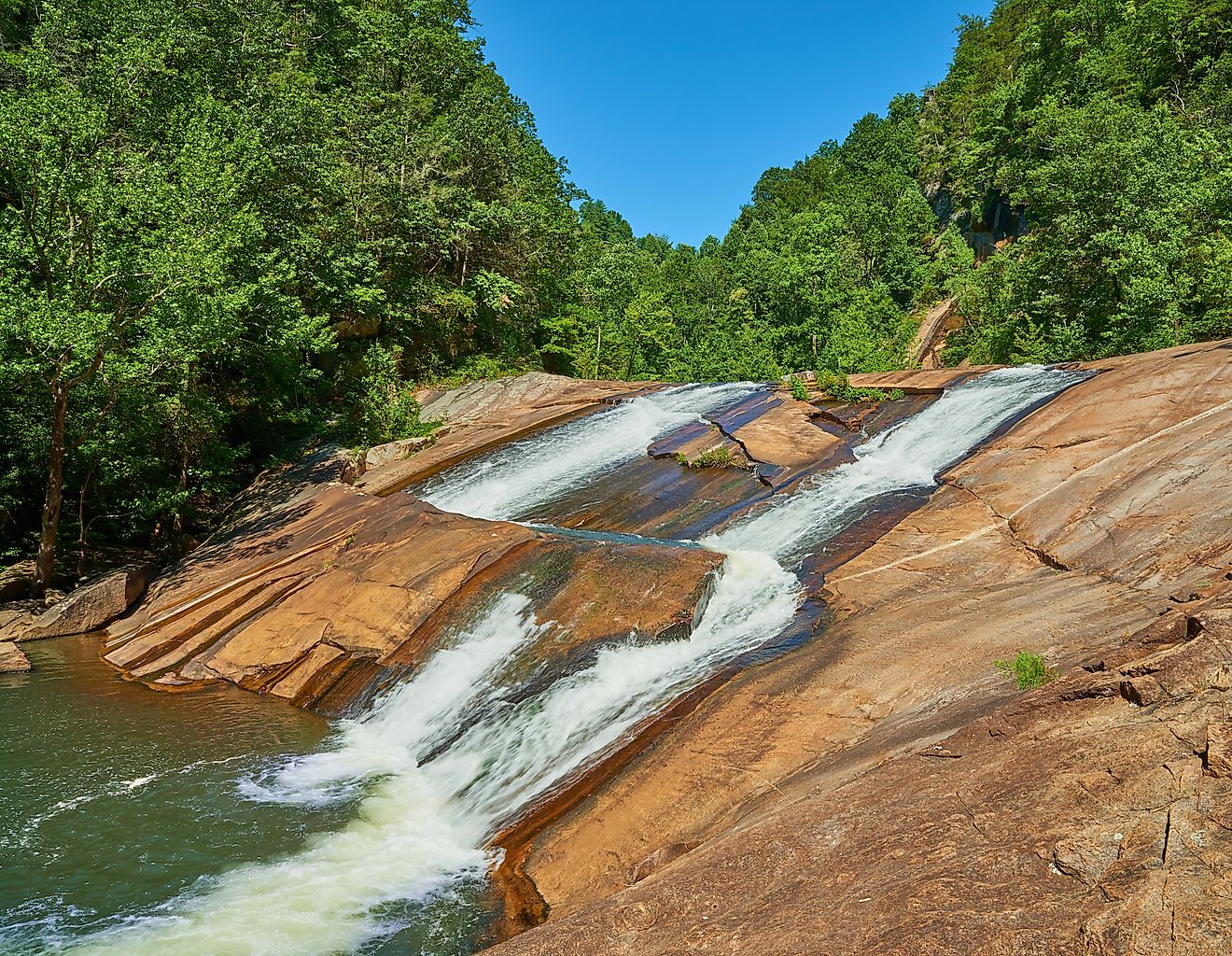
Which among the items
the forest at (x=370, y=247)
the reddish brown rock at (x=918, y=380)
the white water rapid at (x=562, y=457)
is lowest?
the reddish brown rock at (x=918, y=380)

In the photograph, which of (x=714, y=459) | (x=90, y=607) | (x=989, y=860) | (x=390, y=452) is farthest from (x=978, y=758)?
(x=390, y=452)

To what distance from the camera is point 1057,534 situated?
35.2 ft

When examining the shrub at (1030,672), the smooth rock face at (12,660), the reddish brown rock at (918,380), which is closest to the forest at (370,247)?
the smooth rock face at (12,660)

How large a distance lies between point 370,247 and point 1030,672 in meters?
25.2

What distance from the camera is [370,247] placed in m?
26.3

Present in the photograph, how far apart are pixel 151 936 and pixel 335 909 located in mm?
1592

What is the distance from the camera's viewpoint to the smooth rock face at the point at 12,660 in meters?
13.9

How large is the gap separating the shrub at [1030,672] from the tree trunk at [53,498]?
1698 cm

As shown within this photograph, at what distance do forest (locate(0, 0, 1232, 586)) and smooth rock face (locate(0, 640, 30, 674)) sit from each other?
9.47ft

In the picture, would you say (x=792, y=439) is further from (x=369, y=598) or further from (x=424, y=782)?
(x=424, y=782)

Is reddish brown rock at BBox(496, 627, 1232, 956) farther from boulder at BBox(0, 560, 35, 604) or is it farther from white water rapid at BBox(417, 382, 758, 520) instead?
boulder at BBox(0, 560, 35, 604)

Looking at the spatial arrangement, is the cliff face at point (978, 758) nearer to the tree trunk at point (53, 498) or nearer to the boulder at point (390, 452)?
the tree trunk at point (53, 498)

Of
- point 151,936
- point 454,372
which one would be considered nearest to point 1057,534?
point 151,936

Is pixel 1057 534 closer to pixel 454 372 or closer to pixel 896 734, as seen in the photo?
pixel 896 734
